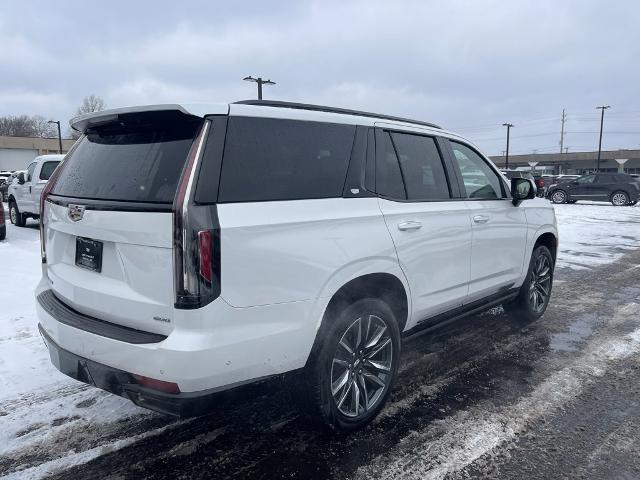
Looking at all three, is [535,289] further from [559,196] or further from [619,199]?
[559,196]

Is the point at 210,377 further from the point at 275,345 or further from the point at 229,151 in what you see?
the point at 229,151

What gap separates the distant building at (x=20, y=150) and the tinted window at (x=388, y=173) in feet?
231

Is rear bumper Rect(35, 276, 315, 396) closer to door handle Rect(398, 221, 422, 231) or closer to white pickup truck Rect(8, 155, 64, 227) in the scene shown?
door handle Rect(398, 221, 422, 231)

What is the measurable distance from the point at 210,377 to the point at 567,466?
2.03 meters

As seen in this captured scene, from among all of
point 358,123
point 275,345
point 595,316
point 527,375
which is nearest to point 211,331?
point 275,345

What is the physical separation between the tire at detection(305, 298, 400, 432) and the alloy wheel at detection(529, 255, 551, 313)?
258 cm

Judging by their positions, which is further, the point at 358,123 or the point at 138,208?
the point at 358,123

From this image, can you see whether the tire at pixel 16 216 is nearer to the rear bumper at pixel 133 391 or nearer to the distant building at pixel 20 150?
the rear bumper at pixel 133 391

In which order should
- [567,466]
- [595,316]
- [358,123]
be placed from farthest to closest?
[595,316] < [358,123] < [567,466]

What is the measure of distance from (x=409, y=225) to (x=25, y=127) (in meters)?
108

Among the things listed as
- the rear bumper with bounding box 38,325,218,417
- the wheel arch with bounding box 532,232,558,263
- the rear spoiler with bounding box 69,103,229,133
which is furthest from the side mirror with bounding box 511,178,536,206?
the rear bumper with bounding box 38,325,218,417

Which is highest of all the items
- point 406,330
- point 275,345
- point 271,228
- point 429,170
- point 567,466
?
point 429,170

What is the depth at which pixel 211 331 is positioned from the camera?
228cm

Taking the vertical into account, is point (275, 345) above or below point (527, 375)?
above
